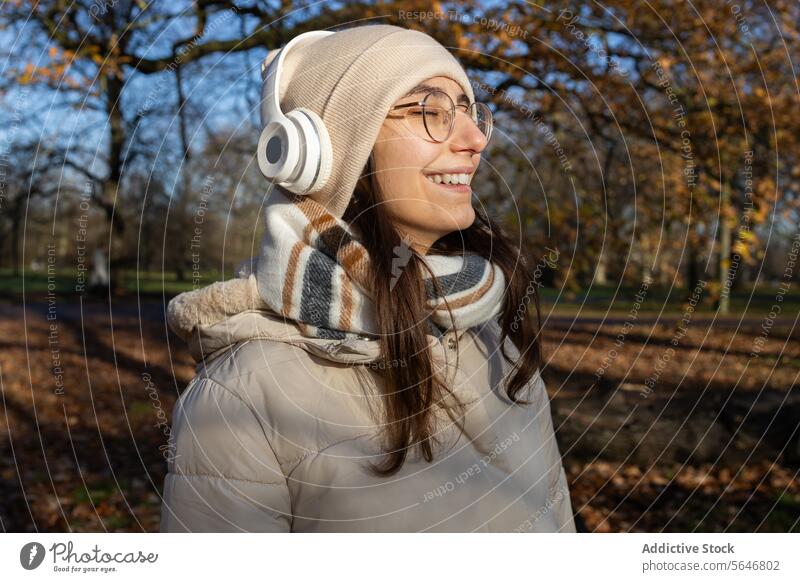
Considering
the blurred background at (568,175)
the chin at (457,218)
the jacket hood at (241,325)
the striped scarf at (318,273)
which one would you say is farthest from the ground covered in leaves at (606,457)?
the chin at (457,218)

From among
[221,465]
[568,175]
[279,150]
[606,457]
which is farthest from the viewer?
[606,457]

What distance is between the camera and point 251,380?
138cm

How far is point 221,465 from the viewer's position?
1354 mm

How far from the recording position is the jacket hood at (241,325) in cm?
143

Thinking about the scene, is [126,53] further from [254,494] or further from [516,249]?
[254,494]

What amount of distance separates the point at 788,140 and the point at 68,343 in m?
10.6

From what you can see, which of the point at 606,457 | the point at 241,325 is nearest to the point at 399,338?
the point at 241,325

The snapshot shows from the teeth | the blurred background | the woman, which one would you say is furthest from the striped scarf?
the blurred background

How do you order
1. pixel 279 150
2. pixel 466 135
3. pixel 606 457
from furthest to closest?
pixel 606 457
pixel 466 135
pixel 279 150

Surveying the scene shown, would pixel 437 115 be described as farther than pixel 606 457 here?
No

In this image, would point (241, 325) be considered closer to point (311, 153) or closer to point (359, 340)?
point (359, 340)

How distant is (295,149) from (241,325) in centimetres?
35

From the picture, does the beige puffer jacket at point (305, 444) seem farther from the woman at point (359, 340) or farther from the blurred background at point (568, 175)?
the blurred background at point (568, 175)
